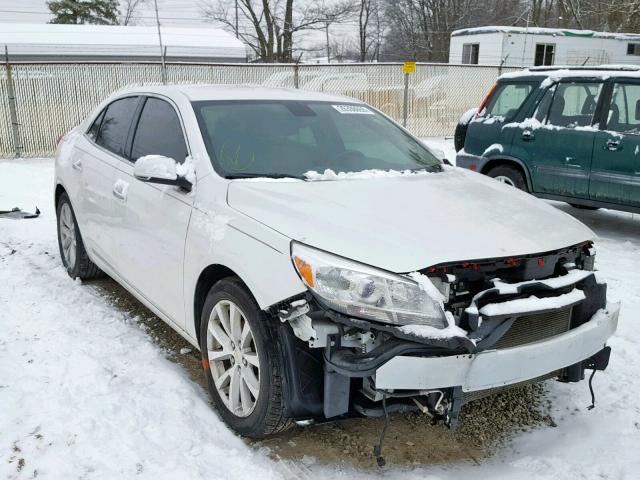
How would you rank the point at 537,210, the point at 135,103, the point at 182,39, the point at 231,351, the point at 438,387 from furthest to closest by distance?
1. the point at 182,39
2. the point at 135,103
3. the point at 537,210
4. the point at 231,351
5. the point at 438,387

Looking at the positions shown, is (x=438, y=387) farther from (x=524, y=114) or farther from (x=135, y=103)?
(x=524, y=114)

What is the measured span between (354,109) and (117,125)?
1736mm

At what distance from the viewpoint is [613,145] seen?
6723mm

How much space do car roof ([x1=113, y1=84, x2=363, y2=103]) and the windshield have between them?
75 millimetres

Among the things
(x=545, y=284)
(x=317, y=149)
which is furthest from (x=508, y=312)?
(x=317, y=149)

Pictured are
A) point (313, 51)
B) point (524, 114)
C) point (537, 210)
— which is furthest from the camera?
point (313, 51)

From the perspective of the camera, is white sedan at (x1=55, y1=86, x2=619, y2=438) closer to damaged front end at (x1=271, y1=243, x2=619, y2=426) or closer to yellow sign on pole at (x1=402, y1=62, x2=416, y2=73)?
damaged front end at (x1=271, y1=243, x2=619, y2=426)

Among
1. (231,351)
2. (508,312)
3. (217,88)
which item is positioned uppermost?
(217,88)

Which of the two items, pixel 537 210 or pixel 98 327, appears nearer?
pixel 537 210

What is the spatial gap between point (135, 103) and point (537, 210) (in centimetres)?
283

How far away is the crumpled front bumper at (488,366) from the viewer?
96.3 inches

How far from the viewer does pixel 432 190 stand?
3426 millimetres

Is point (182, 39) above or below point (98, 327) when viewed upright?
above

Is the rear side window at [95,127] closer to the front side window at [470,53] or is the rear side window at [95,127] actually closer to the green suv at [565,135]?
the green suv at [565,135]
